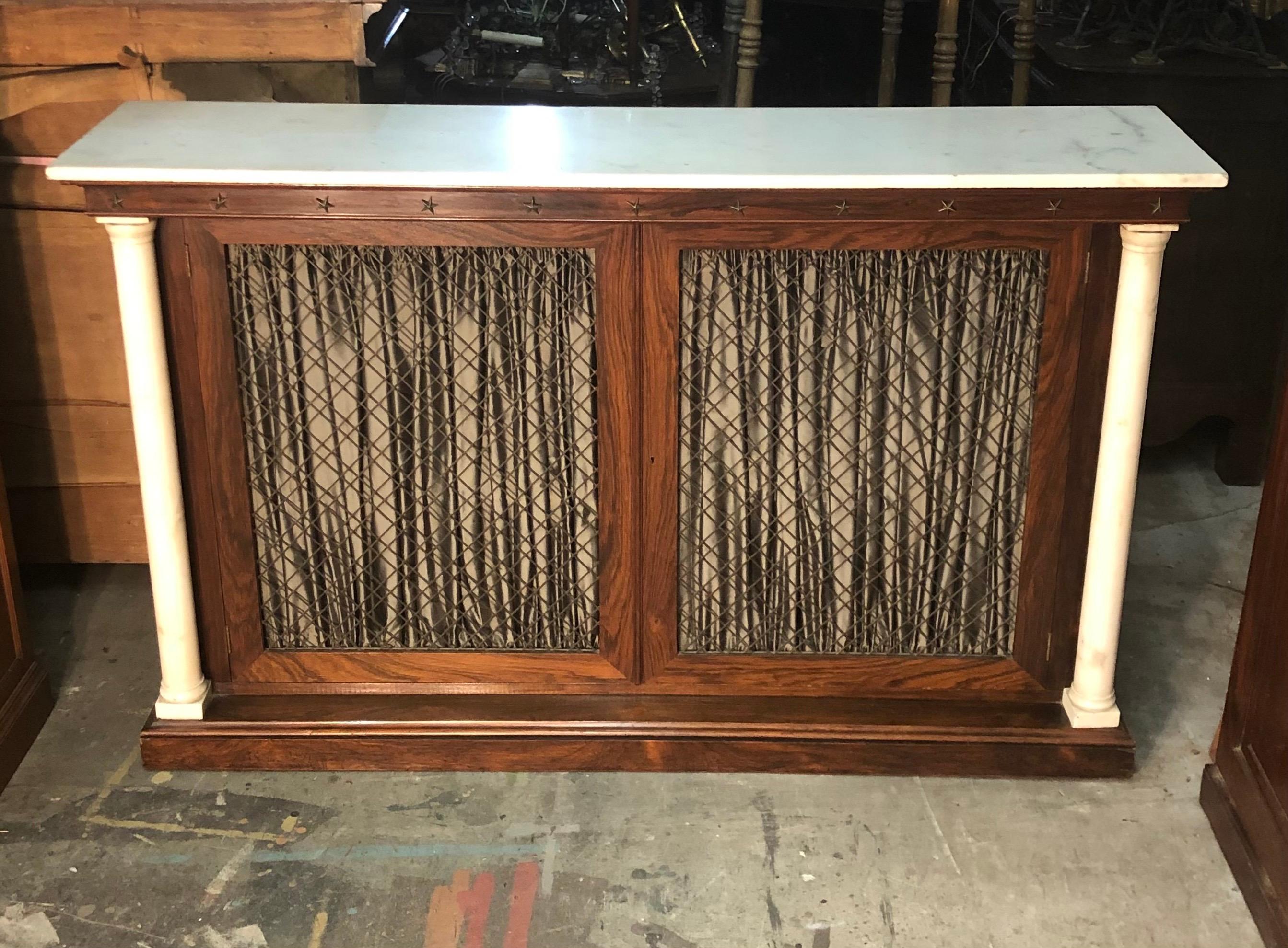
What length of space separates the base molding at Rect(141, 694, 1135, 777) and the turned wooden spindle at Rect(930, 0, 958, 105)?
1.44 m

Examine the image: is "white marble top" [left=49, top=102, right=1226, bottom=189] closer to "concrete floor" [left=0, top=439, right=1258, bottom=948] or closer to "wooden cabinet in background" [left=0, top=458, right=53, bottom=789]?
"wooden cabinet in background" [left=0, top=458, right=53, bottom=789]

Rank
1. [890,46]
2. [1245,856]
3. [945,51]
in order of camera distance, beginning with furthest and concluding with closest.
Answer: [890,46]
[945,51]
[1245,856]

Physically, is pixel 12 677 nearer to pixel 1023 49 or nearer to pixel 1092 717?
pixel 1092 717

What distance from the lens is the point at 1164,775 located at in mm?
2252

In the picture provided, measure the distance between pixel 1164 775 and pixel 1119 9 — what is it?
1796 mm

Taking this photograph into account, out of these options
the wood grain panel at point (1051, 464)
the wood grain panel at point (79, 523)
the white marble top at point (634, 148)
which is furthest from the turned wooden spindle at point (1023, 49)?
the wood grain panel at point (79, 523)

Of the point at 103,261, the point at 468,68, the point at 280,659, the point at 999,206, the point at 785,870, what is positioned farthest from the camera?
the point at 468,68

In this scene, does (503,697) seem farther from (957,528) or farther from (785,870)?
(957,528)

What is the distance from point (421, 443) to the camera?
2.10 meters

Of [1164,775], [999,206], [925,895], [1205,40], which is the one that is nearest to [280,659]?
[925,895]

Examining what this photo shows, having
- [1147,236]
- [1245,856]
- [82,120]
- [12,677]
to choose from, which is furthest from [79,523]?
[1245,856]

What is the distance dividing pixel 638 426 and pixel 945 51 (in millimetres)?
1404

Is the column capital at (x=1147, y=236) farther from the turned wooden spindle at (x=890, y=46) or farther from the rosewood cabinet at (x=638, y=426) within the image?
the turned wooden spindle at (x=890, y=46)

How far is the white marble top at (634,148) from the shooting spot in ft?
6.14
